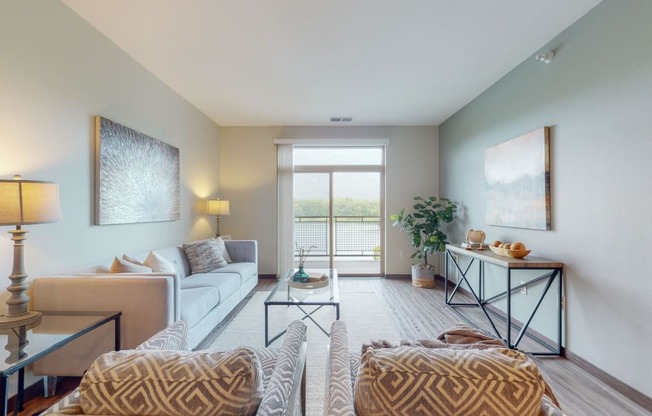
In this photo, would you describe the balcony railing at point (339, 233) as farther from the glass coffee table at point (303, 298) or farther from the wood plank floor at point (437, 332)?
the glass coffee table at point (303, 298)

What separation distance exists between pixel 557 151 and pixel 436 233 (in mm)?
2225

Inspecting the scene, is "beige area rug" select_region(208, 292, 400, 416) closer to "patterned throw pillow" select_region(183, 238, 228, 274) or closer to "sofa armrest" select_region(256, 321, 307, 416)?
"patterned throw pillow" select_region(183, 238, 228, 274)

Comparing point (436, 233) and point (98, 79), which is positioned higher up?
point (98, 79)

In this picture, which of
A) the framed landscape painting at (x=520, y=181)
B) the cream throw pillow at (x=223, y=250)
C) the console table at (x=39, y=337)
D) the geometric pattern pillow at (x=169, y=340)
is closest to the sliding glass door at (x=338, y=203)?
the cream throw pillow at (x=223, y=250)

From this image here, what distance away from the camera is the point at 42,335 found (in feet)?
5.10

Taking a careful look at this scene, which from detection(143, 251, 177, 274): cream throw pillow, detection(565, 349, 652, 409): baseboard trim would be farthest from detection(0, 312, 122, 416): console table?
detection(565, 349, 652, 409): baseboard trim

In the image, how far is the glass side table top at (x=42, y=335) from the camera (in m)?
1.33

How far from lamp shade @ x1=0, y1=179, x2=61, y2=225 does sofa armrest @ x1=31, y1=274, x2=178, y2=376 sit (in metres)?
0.57

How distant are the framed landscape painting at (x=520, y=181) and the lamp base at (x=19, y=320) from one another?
381 cm

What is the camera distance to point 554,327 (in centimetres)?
255

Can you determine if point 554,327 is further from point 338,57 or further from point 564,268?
point 338,57

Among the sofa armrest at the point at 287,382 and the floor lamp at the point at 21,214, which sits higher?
the floor lamp at the point at 21,214

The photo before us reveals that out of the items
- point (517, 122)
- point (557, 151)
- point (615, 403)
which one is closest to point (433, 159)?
point (517, 122)

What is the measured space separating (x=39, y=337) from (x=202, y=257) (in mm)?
2011
